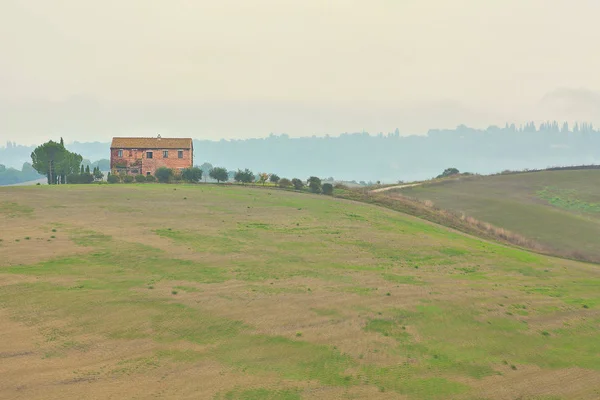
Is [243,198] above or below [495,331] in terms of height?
above

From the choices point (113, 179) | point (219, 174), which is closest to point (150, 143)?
point (113, 179)

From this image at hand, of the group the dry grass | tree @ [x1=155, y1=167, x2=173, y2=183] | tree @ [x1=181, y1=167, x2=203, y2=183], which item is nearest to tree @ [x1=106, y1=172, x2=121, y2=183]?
tree @ [x1=155, y1=167, x2=173, y2=183]

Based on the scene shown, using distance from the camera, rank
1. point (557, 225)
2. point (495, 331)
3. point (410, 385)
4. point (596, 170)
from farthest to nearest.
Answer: point (596, 170) < point (557, 225) < point (495, 331) < point (410, 385)

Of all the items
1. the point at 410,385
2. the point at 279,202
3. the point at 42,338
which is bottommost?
the point at 410,385

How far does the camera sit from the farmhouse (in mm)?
98062

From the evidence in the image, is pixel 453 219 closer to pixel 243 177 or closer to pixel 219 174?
pixel 243 177

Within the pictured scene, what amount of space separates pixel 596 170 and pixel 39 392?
139m

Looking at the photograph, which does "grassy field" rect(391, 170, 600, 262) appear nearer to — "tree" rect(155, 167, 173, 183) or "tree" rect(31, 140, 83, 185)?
"tree" rect(155, 167, 173, 183)

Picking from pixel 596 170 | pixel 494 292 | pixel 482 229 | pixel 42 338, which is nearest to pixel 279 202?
pixel 482 229

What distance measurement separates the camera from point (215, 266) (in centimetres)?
3491

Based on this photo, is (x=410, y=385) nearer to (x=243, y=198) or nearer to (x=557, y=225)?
(x=243, y=198)

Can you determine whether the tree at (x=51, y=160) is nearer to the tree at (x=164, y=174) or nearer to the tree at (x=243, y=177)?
the tree at (x=164, y=174)

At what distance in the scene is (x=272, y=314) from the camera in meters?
27.4

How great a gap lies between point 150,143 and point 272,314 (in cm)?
8060
